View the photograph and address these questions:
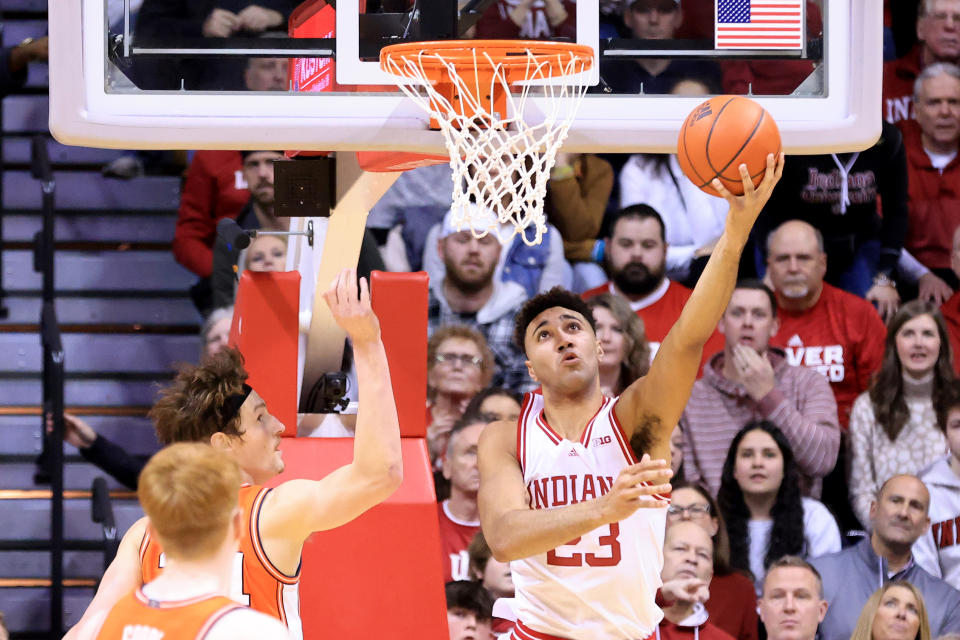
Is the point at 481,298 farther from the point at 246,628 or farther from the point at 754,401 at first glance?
the point at 246,628

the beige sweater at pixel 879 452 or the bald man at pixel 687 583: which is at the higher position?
the beige sweater at pixel 879 452

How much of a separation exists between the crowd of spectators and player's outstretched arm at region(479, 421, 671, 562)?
5.24 feet

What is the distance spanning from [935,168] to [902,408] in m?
1.42

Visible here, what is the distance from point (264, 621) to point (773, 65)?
269 centimetres

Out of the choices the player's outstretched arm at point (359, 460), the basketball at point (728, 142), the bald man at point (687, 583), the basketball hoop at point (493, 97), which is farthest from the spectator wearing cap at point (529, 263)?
the player's outstretched arm at point (359, 460)

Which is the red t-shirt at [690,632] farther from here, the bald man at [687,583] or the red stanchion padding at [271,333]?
the red stanchion padding at [271,333]

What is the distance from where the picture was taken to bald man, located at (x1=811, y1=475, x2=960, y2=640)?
5.77 m

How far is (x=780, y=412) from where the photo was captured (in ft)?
19.6

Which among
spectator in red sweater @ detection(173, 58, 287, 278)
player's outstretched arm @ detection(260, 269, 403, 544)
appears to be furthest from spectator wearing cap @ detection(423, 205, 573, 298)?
player's outstretched arm @ detection(260, 269, 403, 544)

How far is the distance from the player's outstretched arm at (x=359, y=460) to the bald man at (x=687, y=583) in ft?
8.70

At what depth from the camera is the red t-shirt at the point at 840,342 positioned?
629cm

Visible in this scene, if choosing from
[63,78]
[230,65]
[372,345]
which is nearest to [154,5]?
[230,65]

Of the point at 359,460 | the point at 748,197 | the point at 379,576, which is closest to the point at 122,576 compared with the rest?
the point at 359,460

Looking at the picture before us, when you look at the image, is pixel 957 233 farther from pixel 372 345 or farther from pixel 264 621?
pixel 264 621
